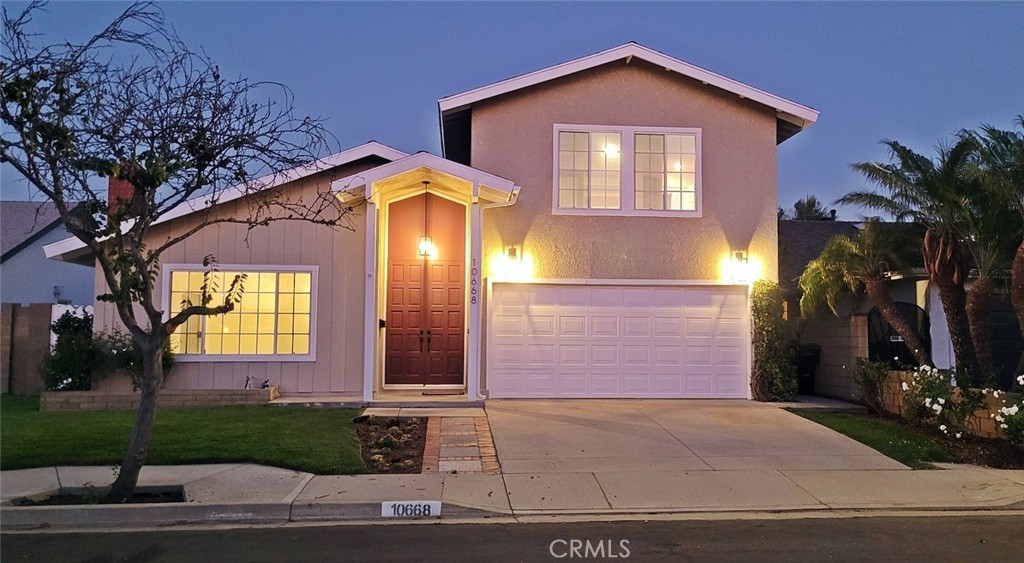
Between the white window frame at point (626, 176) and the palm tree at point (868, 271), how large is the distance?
2.40 m

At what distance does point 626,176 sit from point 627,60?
2.13m

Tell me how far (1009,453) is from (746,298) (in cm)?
514

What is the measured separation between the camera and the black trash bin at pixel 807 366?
606 inches

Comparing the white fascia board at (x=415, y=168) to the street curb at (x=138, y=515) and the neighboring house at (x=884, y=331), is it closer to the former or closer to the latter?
the neighboring house at (x=884, y=331)

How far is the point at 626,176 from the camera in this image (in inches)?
567

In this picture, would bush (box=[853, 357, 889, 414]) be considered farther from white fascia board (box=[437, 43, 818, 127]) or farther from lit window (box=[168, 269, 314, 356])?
lit window (box=[168, 269, 314, 356])

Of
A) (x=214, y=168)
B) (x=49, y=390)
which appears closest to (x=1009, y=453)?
(x=214, y=168)

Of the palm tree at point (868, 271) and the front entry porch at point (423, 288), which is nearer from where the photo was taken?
the palm tree at point (868, 271)

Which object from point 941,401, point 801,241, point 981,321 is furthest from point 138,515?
point 801,241

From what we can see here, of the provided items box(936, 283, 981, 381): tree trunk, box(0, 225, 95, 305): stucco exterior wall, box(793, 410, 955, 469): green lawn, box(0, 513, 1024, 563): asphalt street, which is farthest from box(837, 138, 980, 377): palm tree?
box(0, 225, 95, 305): stucco exterior wall

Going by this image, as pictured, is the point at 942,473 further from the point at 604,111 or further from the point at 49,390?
the point at 49,390

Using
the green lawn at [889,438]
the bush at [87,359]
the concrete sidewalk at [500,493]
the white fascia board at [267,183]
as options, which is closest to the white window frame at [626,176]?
the white fascia board at [267,183]

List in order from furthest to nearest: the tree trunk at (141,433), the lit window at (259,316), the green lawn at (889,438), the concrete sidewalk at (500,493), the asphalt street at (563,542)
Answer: the lit window at (259,316) → the green lawn at (889,438) → the tree trunk at (141,433) → the concrete sidewalk at (500,493) → the asphalt street at (563,542)

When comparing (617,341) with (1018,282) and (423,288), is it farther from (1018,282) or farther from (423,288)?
(1018,282)
